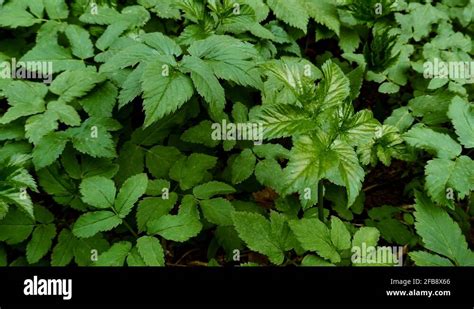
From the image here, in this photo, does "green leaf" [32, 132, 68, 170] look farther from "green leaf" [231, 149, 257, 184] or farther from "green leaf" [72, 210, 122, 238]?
"green leaf" [231, 149, 257, 184]

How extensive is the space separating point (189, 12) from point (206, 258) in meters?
1.38

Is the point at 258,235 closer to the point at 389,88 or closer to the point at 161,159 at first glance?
the point at 161,159

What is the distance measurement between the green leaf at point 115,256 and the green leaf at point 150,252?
0.23ft

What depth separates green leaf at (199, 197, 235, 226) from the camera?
7.48ft

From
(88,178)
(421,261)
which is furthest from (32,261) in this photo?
(421,261)

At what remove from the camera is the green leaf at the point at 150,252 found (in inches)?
78.7

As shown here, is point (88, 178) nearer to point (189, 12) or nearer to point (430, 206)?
point (189, 12)

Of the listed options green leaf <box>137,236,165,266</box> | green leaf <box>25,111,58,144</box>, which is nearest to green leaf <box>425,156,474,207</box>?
green leaf <box>137,236,165,266</box>

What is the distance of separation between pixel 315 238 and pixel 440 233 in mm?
606

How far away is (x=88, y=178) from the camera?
2.23m

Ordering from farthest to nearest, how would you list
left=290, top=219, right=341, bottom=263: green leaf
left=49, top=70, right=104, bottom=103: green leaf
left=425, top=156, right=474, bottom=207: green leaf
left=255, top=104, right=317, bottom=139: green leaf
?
left=49, top=70, right=104, bottom=103: green leaf
left=425, top=156, right=474, bottom=207: green leaf
left=290, top=219, right=341, bottom=263: green leaf
left=255, top=104, right=317, bottom=139: green leaf

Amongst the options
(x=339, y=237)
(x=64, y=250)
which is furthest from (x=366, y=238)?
(x=64, y=250)

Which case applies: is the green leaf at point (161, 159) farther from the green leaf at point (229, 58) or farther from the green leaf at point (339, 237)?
the green leaf at point (339, 237)

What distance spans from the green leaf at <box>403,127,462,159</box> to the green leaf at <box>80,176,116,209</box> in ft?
4.81
